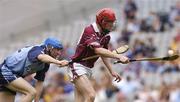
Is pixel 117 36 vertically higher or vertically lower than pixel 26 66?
lower

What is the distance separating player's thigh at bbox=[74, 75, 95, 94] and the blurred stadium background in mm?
5066

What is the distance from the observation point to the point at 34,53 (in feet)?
46.2

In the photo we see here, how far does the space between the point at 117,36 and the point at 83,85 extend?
10.6 m

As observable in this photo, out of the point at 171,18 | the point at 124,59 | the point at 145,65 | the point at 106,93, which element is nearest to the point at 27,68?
the point at 124,59

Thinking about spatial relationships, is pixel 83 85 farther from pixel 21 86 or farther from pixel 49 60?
pixel 21 86

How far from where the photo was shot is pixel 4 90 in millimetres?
14836

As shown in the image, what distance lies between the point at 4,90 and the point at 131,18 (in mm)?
11224

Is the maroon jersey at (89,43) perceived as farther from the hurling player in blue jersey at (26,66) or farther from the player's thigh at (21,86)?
the player's thigh at (21,86)

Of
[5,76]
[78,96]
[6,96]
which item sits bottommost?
[78,96]

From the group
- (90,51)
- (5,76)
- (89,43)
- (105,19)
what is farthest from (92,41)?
(5,76)

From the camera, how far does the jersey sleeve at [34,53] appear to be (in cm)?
1404

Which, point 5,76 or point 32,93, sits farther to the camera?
point 5,76

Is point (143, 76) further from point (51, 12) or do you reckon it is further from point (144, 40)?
point (51, 12)

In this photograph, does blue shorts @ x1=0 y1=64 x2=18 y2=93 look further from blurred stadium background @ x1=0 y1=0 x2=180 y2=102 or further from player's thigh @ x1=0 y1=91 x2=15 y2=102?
blurred stadium background @ x1=0 y1=0 x2=180 y2=102
